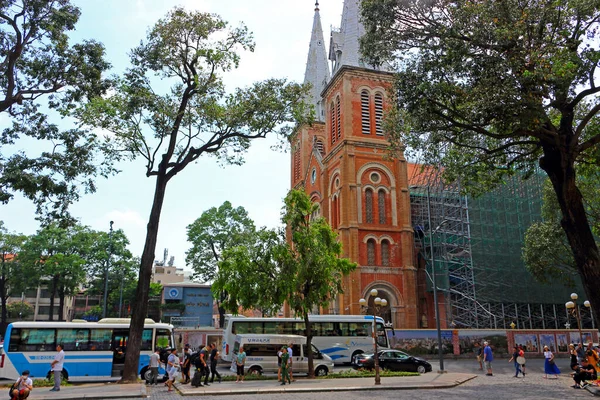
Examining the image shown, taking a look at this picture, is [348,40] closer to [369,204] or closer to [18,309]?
[369,204]

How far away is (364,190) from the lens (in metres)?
40.9

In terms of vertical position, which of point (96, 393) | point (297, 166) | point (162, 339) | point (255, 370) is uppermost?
point (297, 166)

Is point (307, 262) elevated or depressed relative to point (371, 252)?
depressed

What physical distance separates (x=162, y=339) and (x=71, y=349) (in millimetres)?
3708

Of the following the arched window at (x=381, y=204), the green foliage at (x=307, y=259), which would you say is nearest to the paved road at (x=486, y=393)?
the green foliage at (x=307, y=259)

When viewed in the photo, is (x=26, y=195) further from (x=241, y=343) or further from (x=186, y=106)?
(x=241, y=343)

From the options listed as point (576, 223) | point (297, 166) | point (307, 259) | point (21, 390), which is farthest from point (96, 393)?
point (297, 166)

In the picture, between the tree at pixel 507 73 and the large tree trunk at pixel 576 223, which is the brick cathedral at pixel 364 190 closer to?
the tree at pixel 507 73

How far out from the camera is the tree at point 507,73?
13336 mm

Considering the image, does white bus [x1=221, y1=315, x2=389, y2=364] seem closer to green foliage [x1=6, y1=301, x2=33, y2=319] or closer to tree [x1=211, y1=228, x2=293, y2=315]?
tree [x1=211, y1=228, x2=293, y2=315]

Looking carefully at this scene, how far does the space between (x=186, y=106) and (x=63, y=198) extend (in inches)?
239

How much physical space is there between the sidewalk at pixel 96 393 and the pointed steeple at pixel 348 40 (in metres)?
34.2

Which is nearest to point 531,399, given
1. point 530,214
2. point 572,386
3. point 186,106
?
point 572,386

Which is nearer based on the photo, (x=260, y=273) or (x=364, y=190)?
(x=260, y=273)
